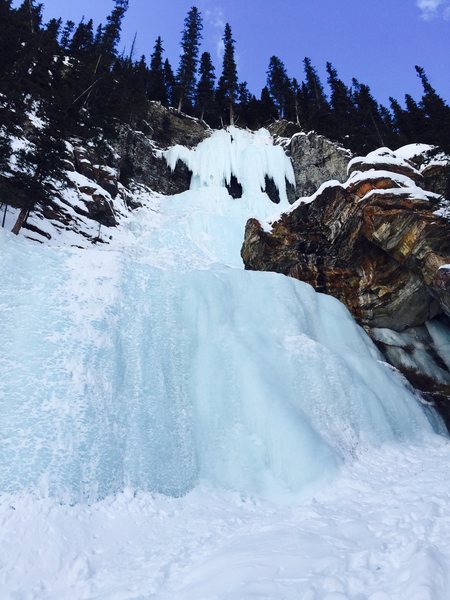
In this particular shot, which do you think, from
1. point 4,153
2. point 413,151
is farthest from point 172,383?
point 413,151

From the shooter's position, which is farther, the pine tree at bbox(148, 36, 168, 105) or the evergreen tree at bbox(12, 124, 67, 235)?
the pine tree at bbox(148, 36, 168, 105)

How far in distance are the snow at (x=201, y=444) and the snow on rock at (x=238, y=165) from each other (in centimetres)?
2206

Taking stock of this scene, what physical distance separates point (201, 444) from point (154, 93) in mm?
47249

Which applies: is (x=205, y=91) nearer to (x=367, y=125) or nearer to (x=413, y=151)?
(x=367, y=125)

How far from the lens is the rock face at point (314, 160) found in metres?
31.8

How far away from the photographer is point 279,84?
157 ft

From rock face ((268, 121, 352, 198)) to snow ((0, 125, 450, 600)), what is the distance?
21.1 m

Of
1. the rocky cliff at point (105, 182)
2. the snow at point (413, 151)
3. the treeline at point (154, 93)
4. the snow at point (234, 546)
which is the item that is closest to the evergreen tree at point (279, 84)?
the treeline at point (154, 93)

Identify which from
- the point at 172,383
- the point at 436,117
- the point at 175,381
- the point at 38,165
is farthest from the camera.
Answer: the point at 436,117

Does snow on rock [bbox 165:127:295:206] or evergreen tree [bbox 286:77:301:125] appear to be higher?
evergreen tree [bbox 286:77:301:125]

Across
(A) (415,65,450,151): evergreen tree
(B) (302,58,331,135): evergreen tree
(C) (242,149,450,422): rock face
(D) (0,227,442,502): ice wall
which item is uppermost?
(B) (302,58,331,135): evergreen tree

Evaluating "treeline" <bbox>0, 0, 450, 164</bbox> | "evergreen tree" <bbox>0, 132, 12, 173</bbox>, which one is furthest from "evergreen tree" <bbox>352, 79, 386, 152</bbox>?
"evergreen tree" <bbox>0, 132, 12, 173</bbox>

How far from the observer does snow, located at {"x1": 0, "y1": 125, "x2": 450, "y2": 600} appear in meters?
4.61

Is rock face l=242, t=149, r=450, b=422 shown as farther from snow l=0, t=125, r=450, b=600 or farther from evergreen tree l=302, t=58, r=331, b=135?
evergreen tree l=302, t=58, r=331, b=135
